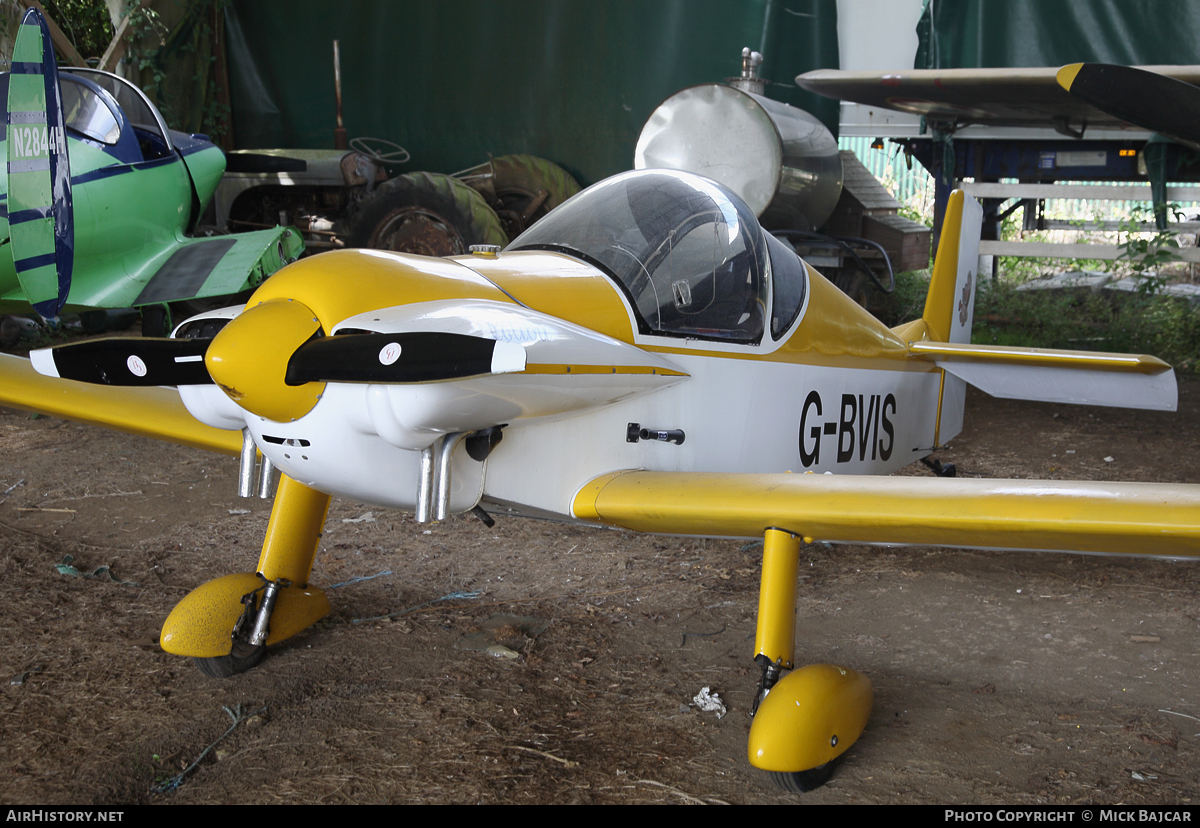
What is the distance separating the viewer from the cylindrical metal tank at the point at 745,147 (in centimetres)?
660

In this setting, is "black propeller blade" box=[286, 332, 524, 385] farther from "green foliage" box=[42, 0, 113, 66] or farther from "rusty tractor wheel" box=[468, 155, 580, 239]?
"green foliage" box=[42, 0, 113, 66]

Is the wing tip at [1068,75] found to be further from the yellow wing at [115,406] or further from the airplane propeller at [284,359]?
the yellow wing at [115,406]

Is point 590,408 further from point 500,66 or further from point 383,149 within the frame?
point 383,149

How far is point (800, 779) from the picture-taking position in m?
2.18

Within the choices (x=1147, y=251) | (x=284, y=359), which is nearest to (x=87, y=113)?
(x=284, y=359)

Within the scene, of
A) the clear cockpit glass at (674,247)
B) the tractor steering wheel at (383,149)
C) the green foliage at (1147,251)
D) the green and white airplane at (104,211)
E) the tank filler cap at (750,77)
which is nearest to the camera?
the clear cockpit glass at (674,247)

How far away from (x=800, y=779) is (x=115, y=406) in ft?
7.95

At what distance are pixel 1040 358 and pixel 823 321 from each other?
43.1 inches

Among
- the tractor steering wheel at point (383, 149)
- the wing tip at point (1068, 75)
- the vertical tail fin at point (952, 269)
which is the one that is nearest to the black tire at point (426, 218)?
the tractor steering wheel at point (383, 149)

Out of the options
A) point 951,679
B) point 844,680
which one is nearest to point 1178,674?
point 951,679

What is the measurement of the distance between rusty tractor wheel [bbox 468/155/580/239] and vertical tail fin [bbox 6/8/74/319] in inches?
168

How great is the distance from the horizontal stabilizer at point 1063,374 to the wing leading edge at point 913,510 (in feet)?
5.69

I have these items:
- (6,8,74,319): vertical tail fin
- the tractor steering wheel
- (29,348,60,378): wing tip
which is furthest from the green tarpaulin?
(29,348,60,378): wing tip

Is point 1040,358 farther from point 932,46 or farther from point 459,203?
point 932,46
